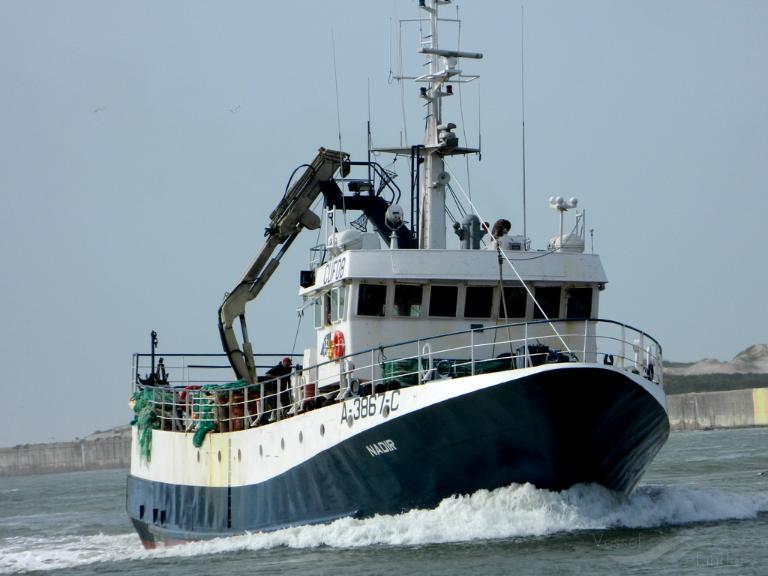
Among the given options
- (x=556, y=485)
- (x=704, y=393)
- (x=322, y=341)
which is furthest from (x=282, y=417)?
(x=704, y=393)

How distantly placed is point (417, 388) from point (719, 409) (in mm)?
62964

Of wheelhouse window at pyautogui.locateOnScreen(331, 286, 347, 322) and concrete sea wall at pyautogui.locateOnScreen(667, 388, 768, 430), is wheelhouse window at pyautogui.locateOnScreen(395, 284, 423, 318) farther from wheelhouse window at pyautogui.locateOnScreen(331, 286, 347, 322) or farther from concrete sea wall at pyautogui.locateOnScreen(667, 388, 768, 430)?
concrete sea wall at pyautogui.locateOnScreen(667, 388, 768, 430)

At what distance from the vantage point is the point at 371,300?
24766 millimetres

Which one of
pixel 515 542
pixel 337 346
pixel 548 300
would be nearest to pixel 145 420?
pixel 337 346

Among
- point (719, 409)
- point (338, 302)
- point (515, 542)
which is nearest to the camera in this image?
point (515, 542)

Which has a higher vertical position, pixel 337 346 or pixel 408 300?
pixel 408 300

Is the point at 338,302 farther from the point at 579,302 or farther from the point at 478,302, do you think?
the point at 579,302

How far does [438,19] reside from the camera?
87.3ft

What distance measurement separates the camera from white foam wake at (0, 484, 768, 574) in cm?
2141

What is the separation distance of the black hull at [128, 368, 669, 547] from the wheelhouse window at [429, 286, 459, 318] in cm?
333

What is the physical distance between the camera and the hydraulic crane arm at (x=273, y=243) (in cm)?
3102

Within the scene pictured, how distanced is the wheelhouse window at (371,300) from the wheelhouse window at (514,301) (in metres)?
2.02

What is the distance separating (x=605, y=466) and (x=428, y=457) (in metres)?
2.74

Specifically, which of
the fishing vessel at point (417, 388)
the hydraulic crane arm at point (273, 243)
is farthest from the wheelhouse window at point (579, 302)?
the hydraulic crane arm at point (273, 243)
